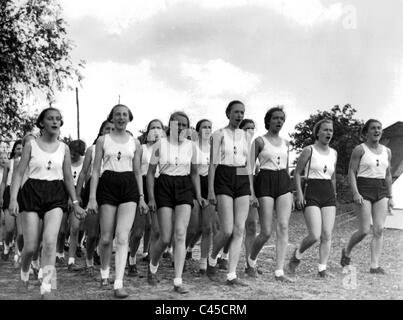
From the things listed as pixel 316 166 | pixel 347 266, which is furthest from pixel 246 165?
pixel 347 266

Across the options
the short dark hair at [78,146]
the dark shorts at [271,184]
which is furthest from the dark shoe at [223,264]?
the short dark hair at [78,146]

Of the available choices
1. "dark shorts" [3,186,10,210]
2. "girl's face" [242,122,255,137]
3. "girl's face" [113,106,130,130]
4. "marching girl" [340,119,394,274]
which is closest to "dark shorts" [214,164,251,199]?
"girl's face" [113,106,130,130]

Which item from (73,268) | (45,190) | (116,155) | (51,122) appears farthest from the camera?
(73,268)

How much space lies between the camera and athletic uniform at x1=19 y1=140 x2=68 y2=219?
17.0 feet

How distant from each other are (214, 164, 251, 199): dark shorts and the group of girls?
0.01 metres

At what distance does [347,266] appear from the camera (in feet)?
24.0

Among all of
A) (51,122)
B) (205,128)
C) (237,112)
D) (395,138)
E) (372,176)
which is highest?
(395,138)

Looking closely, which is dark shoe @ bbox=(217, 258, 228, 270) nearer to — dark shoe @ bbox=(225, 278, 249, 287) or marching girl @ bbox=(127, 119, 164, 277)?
marching girl @ bbox=(127, 119, 164, 277)

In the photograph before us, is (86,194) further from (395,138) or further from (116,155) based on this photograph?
(395,138)

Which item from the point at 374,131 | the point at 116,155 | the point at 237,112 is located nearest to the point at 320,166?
the point at 374,131

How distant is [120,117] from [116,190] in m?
0.79

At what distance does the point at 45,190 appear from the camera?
5211mm

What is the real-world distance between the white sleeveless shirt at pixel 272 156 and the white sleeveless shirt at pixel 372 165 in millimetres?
1295
